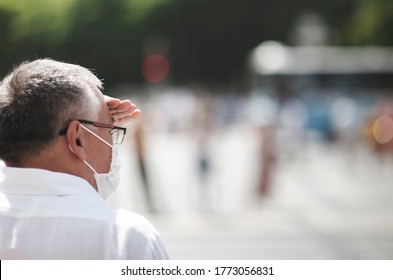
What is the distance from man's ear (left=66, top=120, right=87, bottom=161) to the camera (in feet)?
6.59

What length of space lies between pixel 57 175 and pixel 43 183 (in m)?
0.04

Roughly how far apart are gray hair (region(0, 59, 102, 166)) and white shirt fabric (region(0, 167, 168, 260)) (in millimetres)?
73

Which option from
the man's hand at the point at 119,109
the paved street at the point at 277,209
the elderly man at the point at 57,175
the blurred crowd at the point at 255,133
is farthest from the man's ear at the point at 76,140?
the blurred crowd at the point at 255,133

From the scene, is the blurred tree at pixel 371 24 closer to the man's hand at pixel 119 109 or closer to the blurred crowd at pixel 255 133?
the blurred crowd at pixel 255 133

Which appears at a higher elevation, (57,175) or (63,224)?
(57,175)

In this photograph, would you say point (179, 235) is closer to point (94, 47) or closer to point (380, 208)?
point (380, 208)

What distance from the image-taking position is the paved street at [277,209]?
8.54m

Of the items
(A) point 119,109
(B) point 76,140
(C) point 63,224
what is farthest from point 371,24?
(C) point 63,224

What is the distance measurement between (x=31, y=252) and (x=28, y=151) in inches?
10.2

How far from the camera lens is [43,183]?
1979mm

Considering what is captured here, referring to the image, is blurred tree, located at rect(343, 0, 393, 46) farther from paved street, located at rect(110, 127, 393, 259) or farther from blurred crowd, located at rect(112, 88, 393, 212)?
paved street, located at rect(110, 127, 393, 259)

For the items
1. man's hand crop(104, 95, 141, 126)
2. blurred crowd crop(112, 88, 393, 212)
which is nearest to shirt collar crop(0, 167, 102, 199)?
man's hand crop(104, 95, 141, 126)

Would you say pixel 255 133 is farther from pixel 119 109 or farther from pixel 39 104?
pixel 39 104
